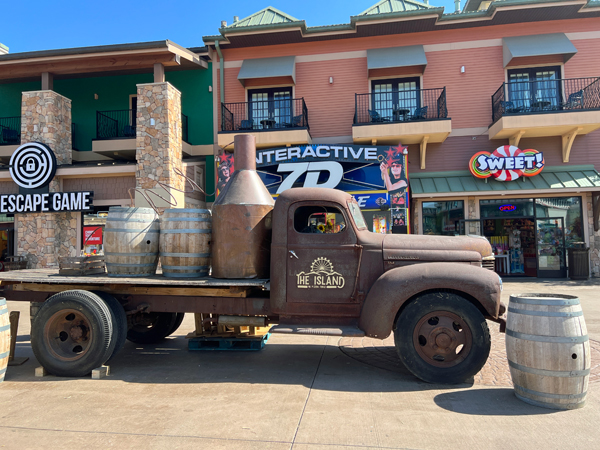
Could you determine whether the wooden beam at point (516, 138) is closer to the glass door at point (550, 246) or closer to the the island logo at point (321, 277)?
the glass door at point (550, 246)

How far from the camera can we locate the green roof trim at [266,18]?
1622cm

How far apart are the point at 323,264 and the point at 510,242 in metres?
12.6

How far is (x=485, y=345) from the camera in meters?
4.29

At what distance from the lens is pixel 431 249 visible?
15.6 ft

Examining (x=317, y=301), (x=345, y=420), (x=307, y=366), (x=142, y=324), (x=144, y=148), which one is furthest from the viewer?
(x=144, y=148)

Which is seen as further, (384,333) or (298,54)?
(298,54)

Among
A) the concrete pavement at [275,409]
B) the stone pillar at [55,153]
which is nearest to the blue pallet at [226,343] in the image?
the concrete pavement at [275,409]

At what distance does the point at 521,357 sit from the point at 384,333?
1.31 m

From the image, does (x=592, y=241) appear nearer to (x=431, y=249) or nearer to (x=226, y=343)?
(x=431, y=249)

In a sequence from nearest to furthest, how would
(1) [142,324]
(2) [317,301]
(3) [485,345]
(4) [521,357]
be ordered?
1. (4) [521,357]
2. (3) [485,345]
3. (2) [317,301]
4. (1) [142,324]

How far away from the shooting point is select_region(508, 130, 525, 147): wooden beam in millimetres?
13988

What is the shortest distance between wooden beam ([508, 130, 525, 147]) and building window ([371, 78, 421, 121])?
11.4 feet

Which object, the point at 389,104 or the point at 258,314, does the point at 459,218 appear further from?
the point at 258,314

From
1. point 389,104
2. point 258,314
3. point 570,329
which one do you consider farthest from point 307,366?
point 389,104
